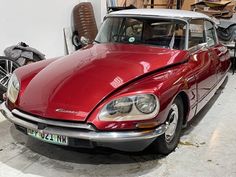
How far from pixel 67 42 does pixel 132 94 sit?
175 inches

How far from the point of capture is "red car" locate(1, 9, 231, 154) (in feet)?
8.96

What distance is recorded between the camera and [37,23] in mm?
6188

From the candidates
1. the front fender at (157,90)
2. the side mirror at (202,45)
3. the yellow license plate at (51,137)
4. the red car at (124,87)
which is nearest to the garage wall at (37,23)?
the red car at (124,87)

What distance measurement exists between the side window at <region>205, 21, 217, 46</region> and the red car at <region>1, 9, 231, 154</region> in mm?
212

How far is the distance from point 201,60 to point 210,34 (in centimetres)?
98

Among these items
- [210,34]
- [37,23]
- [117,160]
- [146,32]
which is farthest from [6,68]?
[210,34]

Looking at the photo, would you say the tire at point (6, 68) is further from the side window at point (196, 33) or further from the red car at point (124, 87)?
the side window at point (196, 33)

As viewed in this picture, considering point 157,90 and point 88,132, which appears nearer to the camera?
point 88,132

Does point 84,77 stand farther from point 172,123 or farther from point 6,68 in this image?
point 6,68

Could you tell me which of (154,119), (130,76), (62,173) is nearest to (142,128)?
(154,119)

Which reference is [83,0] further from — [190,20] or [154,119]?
[154,119]

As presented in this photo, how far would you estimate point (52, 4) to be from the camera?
656cm

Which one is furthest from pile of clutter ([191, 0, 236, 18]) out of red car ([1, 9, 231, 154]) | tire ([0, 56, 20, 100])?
tire ([0, 56, 20, 100])

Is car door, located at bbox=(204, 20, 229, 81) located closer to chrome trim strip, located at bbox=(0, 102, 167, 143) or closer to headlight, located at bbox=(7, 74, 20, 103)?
chrome trim strip, located at bbox=(0, 102, 167, 143)
